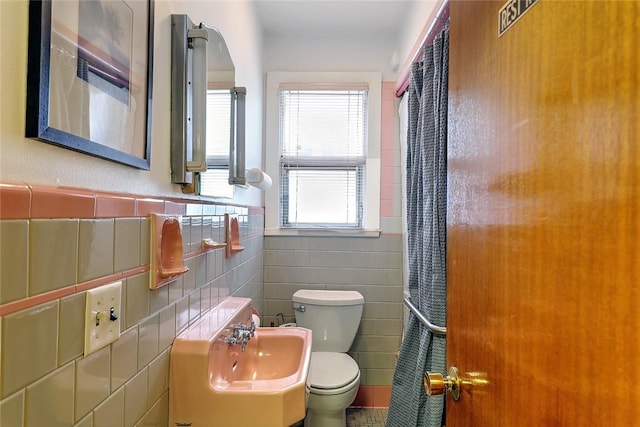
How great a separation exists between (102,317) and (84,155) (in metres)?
0.29

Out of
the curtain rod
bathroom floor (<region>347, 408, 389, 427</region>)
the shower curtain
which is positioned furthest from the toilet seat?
the curtain rod

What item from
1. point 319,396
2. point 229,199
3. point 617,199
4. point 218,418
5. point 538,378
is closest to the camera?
point 617,199

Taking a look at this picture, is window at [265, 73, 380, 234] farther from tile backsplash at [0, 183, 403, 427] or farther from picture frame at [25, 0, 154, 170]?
picture frame at [25, 0, 154, 170]

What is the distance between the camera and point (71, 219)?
54 centimetres

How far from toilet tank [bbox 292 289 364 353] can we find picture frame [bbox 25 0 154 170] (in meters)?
1.61

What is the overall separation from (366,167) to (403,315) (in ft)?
3.53

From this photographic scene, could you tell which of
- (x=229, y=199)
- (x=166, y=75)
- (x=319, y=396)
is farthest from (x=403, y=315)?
(x=166, y=75)

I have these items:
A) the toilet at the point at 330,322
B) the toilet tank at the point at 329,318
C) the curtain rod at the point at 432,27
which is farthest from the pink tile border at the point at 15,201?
the toilet tank at the point at 329,318

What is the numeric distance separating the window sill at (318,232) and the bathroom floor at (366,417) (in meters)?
1.21

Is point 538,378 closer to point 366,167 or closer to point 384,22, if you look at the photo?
point 366,167

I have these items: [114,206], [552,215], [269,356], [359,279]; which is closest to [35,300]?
[114,206]

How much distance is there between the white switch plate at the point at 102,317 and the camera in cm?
58

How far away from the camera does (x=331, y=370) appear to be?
6.34ft

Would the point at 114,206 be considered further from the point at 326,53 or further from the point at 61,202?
the point at 326,53
